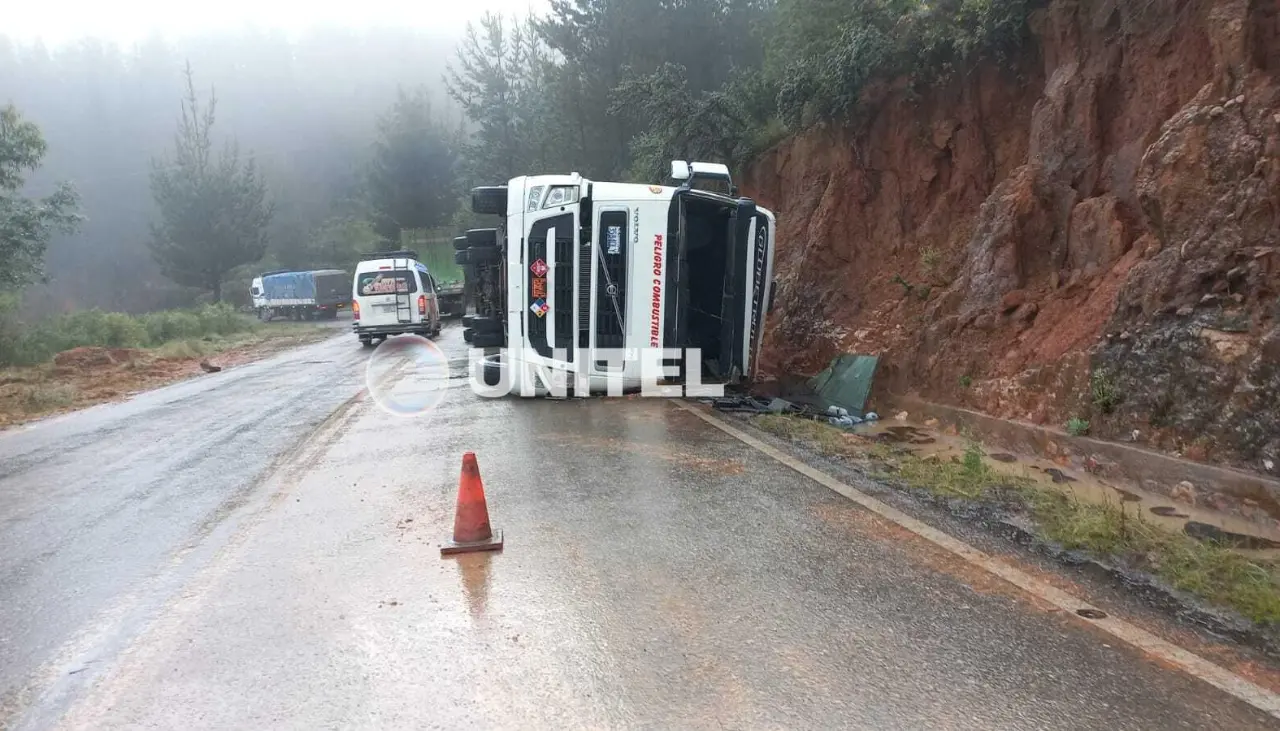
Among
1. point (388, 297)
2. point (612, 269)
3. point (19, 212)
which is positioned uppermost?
point (19, 212)

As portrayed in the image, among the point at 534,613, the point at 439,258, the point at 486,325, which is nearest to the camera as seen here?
the point at 534,613

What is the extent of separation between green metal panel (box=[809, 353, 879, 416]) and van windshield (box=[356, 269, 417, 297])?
1303 centimetres

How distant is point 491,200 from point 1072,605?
9.27 m

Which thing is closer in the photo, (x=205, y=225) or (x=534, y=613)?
(x=534, y=613)

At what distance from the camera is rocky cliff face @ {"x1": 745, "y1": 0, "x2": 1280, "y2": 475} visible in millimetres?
6008

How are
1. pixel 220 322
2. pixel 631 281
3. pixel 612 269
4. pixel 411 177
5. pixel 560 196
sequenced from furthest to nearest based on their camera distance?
pixel 411 177 → pixel 220 322 → pixel 560 196 → pixel 612 269 → pixel 631 281

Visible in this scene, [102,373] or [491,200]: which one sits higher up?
[491,200]

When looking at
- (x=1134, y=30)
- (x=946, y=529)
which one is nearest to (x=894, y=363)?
(x=1134, y=30)

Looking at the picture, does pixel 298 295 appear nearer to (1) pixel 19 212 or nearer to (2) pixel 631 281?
(1) pixel 19 212

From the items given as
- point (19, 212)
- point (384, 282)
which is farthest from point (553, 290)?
point (19, 212)

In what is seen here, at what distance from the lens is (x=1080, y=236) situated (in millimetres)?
8594

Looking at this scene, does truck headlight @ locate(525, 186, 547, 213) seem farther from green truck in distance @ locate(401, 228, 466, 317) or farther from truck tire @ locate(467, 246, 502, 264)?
green truck in distance @ locate(401, 228, 466, 317)

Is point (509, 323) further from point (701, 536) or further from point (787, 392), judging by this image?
point (701, 536)

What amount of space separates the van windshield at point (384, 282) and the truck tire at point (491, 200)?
1018 cm
